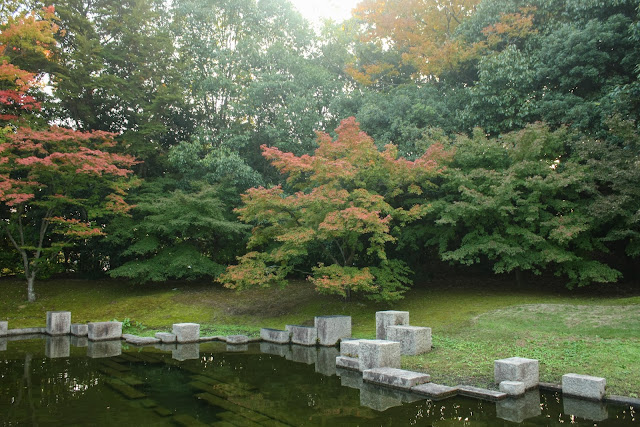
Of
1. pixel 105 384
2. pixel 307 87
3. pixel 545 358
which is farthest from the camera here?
pixel 307 87

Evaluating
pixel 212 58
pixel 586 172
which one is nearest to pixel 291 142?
pixel 212 58

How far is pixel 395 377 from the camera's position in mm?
7484

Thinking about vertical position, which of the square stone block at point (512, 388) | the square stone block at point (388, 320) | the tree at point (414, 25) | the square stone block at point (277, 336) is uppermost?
the tree at point (414, 25)

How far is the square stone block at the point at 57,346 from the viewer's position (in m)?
10.2

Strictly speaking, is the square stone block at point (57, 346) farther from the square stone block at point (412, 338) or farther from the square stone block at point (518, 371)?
the square stone block at point (518, 371)

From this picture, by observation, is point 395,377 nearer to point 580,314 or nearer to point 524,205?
point 580,314

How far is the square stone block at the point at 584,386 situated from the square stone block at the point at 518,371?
0.47 metres

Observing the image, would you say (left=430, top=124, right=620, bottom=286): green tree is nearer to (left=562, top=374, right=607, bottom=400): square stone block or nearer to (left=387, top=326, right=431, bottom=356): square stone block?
(left=387, top=326, right=431, bottom=356): square stone block

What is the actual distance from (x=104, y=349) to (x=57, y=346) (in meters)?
1.42

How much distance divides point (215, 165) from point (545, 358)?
48.1ft

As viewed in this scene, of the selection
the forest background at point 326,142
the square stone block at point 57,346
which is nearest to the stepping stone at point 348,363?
the forest background at point 326,142

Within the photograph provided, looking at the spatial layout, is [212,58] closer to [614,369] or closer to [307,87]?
[307,87]

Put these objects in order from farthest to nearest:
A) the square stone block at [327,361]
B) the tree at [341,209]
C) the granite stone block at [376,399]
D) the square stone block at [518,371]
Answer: the tree at [341,209] < the square stone block at [327,361] < the square stone block at [518,371] < the granite stone block at [376,399]

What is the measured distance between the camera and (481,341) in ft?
34.8
